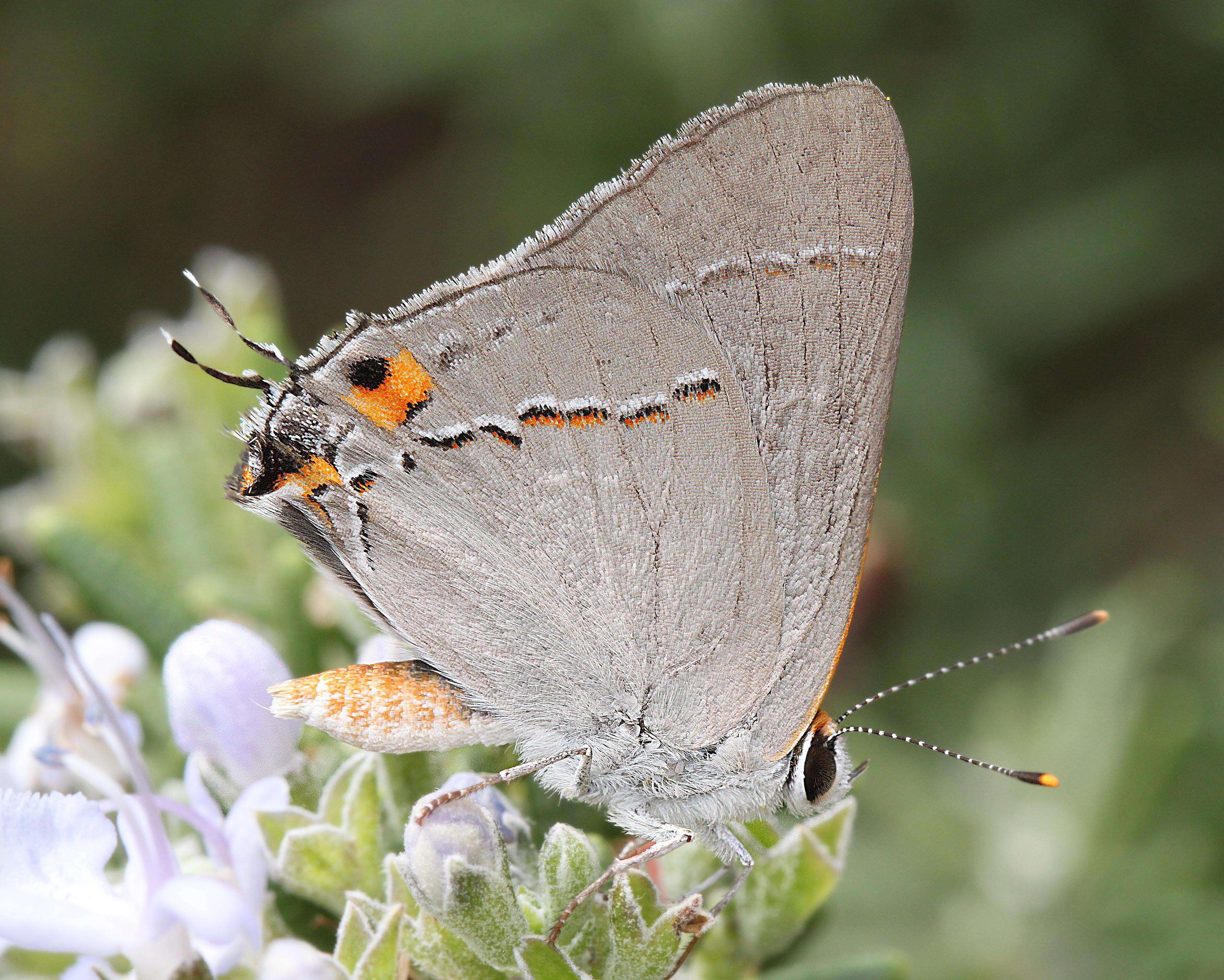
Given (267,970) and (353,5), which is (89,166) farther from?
(267,970)

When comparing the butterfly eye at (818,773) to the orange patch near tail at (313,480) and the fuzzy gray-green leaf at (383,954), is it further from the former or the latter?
the orange patch near tail at (313,480)

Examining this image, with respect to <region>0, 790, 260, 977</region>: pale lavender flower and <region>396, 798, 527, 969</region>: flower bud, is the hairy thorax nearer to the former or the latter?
<region>396, 798, 527, 969</region>: flower bud

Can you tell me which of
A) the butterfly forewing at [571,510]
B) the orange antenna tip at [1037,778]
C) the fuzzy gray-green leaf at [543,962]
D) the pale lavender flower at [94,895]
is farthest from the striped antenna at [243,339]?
the orange antenna tip at [1037,778]

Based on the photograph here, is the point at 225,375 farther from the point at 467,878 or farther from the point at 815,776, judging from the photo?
the point at 815,776

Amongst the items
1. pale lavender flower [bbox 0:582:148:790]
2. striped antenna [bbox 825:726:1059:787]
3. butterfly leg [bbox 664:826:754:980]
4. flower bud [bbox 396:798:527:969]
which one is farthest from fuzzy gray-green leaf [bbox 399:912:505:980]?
striped antenna [bbox 825:726:1059:787]

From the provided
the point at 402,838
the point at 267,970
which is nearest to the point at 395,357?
the point at 402,838

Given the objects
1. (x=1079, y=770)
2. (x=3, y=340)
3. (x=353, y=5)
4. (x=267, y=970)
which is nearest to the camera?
(x=267, y=970)
